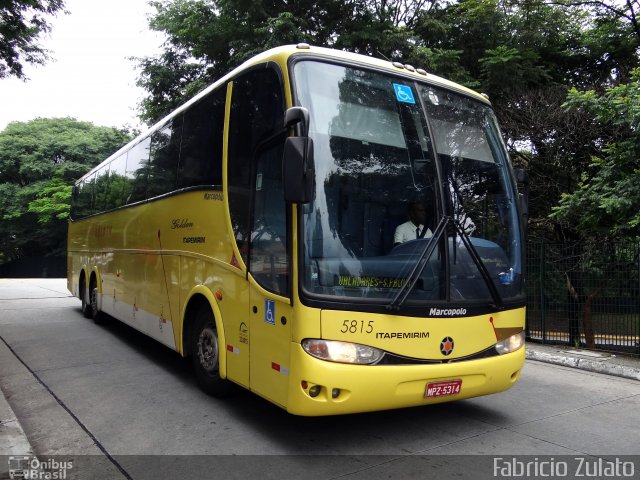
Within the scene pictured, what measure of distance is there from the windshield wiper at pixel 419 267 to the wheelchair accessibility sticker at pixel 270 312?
0.91 m

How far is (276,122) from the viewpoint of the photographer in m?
4.37

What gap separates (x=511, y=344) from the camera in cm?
470

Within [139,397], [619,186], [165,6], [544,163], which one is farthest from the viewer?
[165,6]

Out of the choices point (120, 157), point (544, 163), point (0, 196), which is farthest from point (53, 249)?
point (544, 163)

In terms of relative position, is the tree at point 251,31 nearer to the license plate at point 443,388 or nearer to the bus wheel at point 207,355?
the bus wheel at point 207,355

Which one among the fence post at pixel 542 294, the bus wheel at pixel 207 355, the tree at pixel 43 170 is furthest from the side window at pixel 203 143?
the tree at pixel 43 170

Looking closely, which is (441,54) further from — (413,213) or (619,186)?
(413,213)

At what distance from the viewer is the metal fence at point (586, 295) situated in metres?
7.82

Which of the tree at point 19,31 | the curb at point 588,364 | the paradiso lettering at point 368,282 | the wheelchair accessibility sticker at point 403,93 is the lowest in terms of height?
the curb at point 588,364

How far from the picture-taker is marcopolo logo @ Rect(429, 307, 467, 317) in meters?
4.13

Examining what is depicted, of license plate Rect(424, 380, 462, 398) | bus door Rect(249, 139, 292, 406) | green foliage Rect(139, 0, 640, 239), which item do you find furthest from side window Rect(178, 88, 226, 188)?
green foliage Rect(139, 0, 640, 239)

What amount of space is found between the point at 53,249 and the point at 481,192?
40.4 meters

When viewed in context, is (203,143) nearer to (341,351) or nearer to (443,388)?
(341,351)
